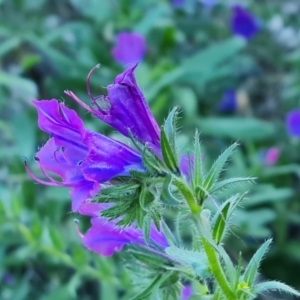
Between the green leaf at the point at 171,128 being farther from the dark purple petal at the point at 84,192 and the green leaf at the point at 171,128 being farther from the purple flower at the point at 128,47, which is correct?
the purple flower at the point at 128,47

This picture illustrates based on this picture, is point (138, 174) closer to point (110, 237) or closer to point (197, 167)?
point (197, 167)

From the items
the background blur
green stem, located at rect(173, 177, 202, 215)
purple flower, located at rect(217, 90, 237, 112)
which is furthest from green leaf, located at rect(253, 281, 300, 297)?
purple flower, located at rect(217, 90, 237, 112)

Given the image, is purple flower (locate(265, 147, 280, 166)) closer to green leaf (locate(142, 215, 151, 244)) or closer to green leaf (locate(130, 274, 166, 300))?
green leaf (locate(130, 274, 166, 300))

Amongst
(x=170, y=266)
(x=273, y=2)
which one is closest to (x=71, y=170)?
(x=170, y=266)

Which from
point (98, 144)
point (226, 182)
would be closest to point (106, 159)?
point (98, 144)

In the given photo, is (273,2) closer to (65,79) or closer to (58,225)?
(65,79)

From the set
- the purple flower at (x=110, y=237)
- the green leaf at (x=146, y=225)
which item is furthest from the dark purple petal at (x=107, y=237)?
the green leaf at (x=146, y=225)
